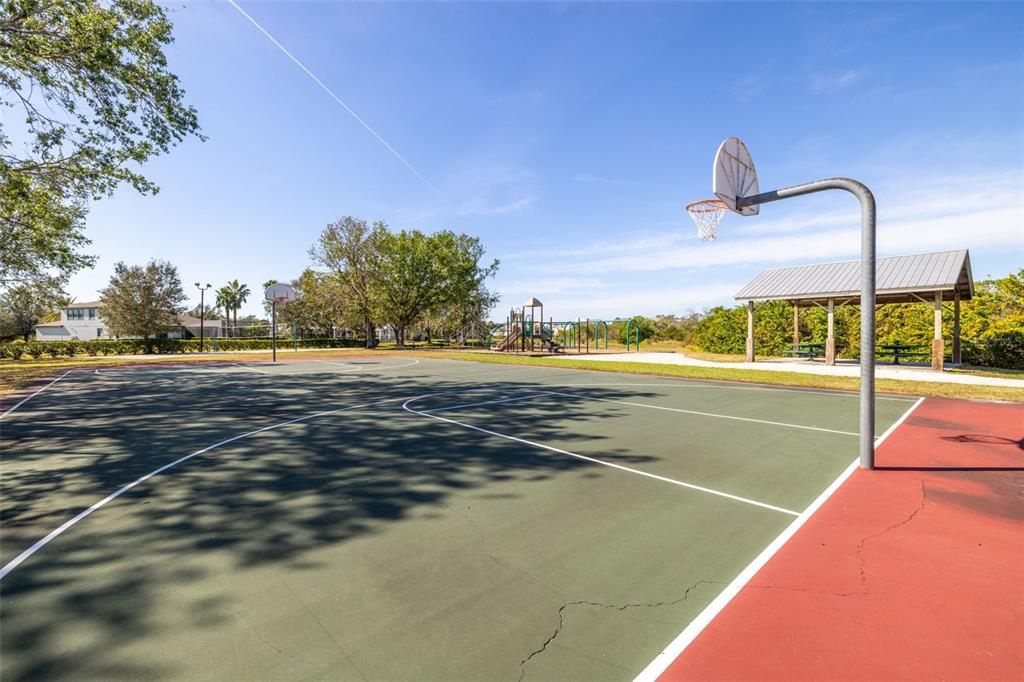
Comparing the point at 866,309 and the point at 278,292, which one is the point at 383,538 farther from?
the point at 278,292

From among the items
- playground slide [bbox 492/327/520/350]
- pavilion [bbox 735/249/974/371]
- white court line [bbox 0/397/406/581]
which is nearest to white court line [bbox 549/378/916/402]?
pavilion [bbox 735/249/974/371]

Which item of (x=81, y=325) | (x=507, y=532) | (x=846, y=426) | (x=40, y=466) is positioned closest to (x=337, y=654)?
(x=507, y=532)

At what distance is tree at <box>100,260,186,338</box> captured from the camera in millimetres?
44719

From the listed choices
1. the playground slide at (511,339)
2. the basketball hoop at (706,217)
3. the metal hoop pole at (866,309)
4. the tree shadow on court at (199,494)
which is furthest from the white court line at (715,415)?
the playground slide at (511,339)

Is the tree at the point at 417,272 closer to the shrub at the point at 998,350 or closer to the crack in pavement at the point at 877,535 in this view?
the shrub at the point at 998,350

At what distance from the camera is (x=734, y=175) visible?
7883mm

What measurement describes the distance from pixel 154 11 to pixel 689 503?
679 inches

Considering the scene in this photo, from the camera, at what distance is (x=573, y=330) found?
4391 centimetres

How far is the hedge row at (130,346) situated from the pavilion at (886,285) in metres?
49.8

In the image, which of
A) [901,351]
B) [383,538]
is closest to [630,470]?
[383,538]

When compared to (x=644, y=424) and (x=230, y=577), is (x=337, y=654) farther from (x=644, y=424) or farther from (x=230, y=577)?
(x=644, y=424)

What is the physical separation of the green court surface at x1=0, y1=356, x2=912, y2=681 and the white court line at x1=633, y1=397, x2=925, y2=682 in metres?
0.08

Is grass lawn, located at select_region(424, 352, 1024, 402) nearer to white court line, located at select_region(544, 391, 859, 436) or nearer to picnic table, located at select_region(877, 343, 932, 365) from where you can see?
white court line, located at select_region(544, 391, 859, 436)

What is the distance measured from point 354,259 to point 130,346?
23.4 m
